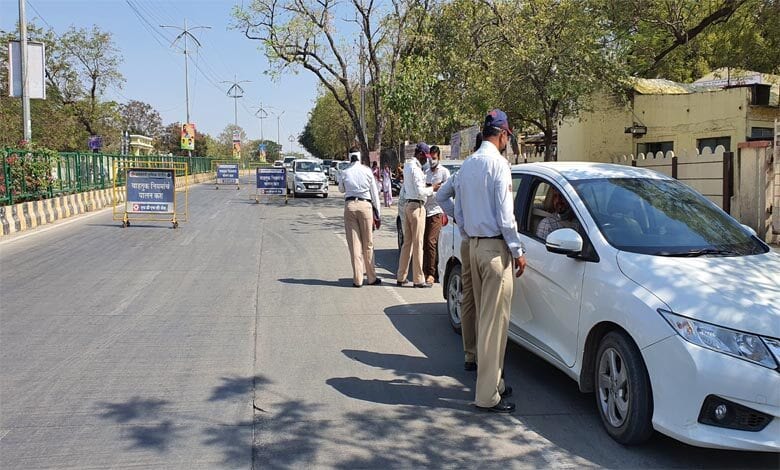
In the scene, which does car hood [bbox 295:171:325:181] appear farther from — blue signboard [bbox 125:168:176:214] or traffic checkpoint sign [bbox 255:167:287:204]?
blue signboard [bbox 125:168:176:214]

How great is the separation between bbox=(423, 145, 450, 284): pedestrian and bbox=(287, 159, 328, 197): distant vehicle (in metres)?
20.7

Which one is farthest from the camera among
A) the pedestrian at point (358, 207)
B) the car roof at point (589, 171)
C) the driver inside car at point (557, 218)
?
the pedestrian at point (358, 207)

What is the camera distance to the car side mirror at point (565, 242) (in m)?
4.44

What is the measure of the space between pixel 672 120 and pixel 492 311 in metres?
16.6

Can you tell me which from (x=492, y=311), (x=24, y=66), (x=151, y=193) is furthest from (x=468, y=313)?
(x=24, y=66)

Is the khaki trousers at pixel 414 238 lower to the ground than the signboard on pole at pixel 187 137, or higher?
lower

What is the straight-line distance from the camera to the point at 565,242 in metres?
4.46

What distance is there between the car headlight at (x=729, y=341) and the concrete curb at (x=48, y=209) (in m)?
15.0

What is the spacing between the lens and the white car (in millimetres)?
3480

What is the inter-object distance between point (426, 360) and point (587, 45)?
459 inches

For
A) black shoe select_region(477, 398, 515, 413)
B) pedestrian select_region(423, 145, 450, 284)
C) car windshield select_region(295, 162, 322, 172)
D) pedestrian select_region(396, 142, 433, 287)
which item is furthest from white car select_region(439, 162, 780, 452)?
car windshield select_region(295, 162, 322, 172)

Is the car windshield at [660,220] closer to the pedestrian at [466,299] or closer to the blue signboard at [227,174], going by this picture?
the pedestrian at [466,299]

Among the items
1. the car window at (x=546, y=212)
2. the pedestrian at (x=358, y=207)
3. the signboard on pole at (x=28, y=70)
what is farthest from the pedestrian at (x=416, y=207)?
the signboard on pole at (x=28, y=70)

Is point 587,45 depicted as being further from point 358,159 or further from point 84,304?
point 84,304
